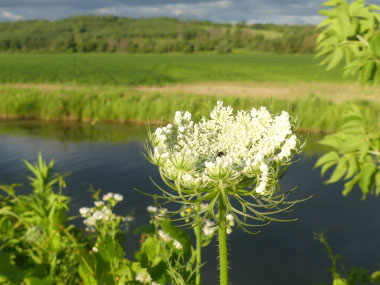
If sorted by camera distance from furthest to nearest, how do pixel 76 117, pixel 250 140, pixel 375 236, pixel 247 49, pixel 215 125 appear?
pixel 247 49 < pixel 76 117 < pixel 375 236 < pixel 215 125 < pixel 250 140

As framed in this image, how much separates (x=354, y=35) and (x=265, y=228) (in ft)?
19.9

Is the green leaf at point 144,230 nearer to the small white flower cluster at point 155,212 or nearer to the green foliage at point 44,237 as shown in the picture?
the small white flower cluster at point 155,212

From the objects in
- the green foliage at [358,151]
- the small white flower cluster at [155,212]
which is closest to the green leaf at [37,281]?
the small white flower cluster at [155,212]

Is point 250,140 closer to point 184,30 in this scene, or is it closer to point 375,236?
point 375,236

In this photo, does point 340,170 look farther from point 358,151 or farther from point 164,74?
point 164,74

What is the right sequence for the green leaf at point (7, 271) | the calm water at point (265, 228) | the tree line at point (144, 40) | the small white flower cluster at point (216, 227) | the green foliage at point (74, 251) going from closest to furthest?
the green leaf at point (7, 271) < the small white flower cluster at point (216, 227) < the green foliage at point (74, 251) < the calm water at point (265, 228) < the tree line at point (144, 40)

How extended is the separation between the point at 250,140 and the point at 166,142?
0.33 metres

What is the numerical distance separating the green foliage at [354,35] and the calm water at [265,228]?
3156 mm

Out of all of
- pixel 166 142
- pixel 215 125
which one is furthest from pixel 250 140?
pixel 166 142

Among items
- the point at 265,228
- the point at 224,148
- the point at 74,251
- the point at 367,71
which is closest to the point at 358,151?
the point at 367,71

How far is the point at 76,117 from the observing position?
15305 millimetres

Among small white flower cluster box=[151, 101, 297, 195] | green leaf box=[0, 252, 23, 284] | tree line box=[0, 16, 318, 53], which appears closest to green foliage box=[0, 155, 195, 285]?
green leaf box=[0, 252, 23, 284]

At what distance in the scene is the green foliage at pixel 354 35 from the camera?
1.95m

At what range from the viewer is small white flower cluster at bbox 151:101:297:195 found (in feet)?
4.28
